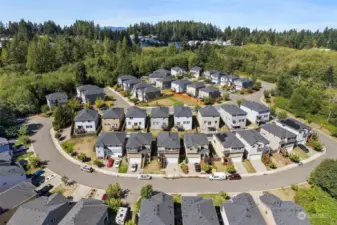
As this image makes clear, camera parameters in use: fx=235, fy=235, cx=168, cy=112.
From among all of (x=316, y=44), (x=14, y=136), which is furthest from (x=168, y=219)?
(x=316, y=44)

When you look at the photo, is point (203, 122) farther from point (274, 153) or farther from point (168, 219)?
point (168, 219)

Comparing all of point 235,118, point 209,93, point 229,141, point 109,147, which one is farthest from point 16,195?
point 209,93

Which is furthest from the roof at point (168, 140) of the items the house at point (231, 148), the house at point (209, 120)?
the house at point (209, 120)

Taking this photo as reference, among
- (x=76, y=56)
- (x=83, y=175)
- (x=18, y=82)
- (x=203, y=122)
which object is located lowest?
(x=83, y=175)

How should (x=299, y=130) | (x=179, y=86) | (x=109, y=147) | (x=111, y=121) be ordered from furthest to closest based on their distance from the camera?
(x=179, y=86)
(x=111, y=121)
(x=299, y=130)
(x=109, y=147)

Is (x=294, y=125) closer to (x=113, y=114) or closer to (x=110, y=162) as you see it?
(x=110, y=162)

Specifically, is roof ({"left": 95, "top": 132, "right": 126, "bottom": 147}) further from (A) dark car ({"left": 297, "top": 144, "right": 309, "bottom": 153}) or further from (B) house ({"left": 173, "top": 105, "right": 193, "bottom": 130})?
(A) dark car ({"left": 297, "top": 144, "right": 309, "bottom": 153})

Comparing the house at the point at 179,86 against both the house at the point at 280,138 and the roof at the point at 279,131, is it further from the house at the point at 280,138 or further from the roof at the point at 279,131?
the house at the point at 280,138

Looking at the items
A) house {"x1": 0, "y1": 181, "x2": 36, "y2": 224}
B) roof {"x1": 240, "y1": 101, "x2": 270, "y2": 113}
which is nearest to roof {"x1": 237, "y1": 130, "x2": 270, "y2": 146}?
roof {"x1": 240, "y1": 101, "x2": 270, "y2": 113}
